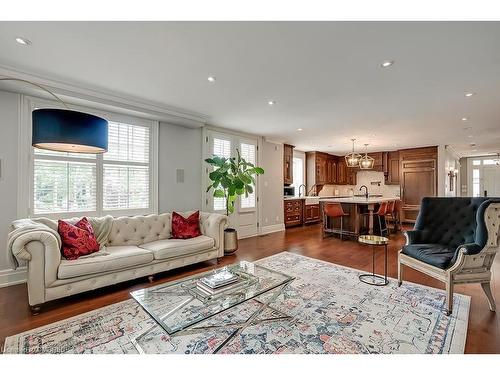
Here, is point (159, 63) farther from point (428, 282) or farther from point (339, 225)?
point (339, 225)

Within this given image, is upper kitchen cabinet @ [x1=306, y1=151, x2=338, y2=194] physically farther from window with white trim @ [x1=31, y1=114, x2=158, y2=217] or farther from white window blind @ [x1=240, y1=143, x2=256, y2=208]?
window with white trim @ [x1=31, y1=114, x2=158, y2=217]

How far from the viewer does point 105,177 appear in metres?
3.83

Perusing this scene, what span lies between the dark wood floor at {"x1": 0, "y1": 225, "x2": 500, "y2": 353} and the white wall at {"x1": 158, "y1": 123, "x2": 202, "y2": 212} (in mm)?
1434

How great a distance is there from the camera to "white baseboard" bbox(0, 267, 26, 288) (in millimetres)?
3049

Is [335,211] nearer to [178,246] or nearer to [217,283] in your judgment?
[178,246]

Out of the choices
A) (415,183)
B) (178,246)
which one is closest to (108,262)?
(178,246)

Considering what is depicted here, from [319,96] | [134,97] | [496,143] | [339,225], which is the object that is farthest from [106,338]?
[496,143]

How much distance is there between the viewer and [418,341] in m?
1.88

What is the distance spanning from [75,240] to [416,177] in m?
9.17

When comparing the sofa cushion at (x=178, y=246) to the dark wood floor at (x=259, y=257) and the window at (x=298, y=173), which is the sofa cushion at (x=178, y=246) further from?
the window at (x=298, y=173)

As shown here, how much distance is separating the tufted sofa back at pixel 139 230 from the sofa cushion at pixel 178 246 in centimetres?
18

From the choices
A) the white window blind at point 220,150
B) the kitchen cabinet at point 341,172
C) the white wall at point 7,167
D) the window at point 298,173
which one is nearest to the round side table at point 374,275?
the white window blind at point 220,150
